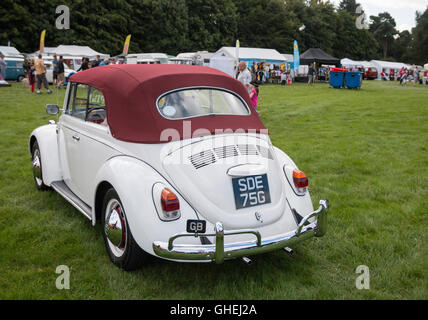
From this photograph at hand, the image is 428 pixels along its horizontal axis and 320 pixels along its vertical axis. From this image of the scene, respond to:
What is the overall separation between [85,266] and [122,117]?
4.62 ft

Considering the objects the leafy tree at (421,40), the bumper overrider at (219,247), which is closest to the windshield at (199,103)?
the bumper overrider at (219,247)

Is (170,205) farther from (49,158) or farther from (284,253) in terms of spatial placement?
(49,158)

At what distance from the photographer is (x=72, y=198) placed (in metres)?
4.29

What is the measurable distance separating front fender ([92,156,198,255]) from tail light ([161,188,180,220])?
47 mm

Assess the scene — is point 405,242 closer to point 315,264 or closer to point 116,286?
point 315,264

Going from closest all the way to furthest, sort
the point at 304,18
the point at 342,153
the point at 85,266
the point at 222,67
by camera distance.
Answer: the point at 85,266 → the point at 342,153 → the point at 222,67 → the point at 304,18

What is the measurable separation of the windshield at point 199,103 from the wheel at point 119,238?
0.93 meters

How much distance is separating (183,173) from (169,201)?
0.31 meters

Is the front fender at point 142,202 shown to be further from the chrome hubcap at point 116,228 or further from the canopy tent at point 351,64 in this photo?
the canopy tent at point 351,64

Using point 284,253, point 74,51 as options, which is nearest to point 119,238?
point 284,253

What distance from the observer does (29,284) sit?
3125 mm

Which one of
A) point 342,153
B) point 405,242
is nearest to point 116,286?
point 405,242

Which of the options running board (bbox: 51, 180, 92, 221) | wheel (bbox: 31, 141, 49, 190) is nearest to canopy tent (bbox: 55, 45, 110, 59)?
wheel (bbox: 31, 141, 49, 190)

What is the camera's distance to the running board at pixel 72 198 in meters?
3.93
